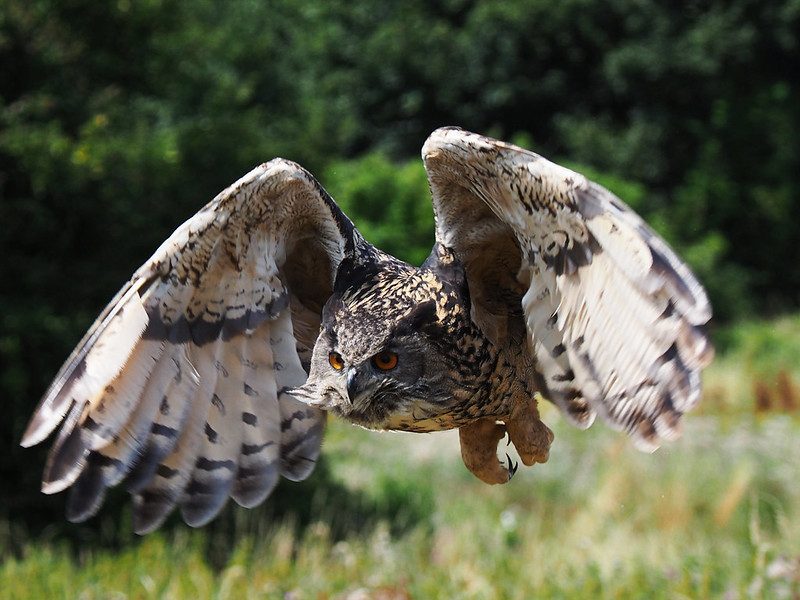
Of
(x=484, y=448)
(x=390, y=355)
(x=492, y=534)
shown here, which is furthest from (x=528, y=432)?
(x=492, y=534)

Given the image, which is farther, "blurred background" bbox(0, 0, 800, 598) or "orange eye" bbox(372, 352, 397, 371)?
"blurred background" bbox(0, 0, 800, 598)

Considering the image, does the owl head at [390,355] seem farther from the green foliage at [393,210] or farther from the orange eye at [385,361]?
the green foliage at [393,210]

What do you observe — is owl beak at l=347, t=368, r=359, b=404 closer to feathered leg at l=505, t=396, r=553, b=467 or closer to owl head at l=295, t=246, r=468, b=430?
owl head at l=295, t=246, r=468, b=430

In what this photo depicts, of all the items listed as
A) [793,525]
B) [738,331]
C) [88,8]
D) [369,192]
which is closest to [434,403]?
[793,525]

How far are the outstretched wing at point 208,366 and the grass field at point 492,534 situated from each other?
243cm

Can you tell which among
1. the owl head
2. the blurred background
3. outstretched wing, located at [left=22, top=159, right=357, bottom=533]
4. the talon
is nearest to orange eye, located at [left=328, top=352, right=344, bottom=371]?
the owl head

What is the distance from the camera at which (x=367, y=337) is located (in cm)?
289

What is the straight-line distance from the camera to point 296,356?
355 cm

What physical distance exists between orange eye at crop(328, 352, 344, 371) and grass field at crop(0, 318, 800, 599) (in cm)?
312

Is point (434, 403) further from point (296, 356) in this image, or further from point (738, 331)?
point (738, 331)

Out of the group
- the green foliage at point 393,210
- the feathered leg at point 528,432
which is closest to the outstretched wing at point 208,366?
the feathered leg at point 528,432

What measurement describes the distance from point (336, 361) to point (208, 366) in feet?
2.41

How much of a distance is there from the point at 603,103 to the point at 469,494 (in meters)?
15.1

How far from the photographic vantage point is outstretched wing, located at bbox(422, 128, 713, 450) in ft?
8.48
